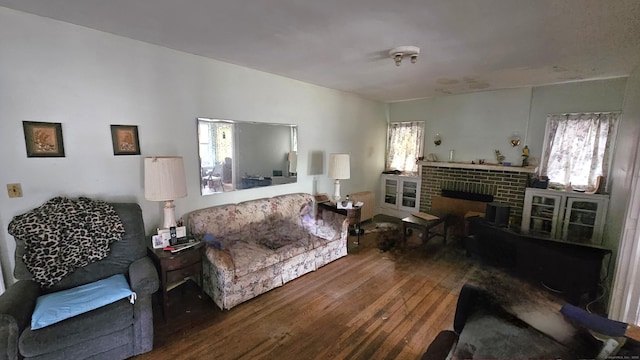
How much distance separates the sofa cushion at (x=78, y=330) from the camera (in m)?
1.46

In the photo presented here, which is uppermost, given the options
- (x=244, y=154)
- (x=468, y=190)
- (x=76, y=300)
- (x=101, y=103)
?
(x=101, y=103)

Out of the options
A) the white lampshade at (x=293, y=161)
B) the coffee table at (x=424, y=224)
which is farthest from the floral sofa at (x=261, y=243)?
the coffee table at (x=424, y=224)

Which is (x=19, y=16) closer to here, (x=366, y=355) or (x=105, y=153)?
(x=105, y=153)

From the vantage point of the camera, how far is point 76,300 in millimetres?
1714

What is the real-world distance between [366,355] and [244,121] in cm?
276

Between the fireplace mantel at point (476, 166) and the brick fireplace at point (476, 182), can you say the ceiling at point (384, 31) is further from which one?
the brick fireplace at point (476, 182)

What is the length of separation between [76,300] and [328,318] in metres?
1.87

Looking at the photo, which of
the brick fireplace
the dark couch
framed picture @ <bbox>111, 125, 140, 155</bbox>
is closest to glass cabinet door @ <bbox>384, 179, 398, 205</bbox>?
the brick fireplace

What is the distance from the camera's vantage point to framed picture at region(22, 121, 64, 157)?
1.94 m

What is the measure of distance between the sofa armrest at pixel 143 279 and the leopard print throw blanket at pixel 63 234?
0.32 metres

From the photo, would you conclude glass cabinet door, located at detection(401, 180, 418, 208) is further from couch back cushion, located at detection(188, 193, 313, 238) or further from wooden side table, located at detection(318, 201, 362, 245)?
couch back cushion, located at detection(188, 193, 313, 238)

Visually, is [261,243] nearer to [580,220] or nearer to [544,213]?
[544,213]

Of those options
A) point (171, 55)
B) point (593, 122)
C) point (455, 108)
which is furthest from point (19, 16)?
point (593, 122)

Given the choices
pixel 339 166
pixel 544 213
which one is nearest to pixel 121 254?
pixel 339 166
